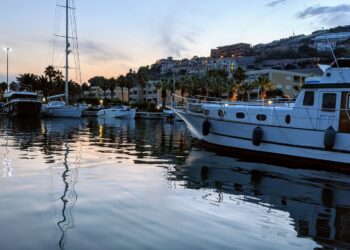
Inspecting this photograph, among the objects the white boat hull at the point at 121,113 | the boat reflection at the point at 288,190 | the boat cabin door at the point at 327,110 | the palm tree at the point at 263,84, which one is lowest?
the white boat hull at the point at 121,113

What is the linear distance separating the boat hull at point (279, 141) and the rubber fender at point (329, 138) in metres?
0.25

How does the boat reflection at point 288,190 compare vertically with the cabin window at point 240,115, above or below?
below

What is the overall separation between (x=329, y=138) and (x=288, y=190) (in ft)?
19.5

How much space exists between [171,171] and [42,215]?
783cm

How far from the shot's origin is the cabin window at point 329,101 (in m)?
19.2

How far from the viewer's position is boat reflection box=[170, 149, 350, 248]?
9.65m

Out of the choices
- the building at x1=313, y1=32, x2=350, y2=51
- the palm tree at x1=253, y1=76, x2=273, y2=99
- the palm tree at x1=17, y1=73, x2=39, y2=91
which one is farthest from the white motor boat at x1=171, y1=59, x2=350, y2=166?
→ the palm tree at x1=17, y1=73, x2=39, y2=91

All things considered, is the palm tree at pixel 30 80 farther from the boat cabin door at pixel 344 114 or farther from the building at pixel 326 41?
the boat cabin door at pixel 344 114

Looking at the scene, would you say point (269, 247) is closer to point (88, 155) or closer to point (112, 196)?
point (112, 196)

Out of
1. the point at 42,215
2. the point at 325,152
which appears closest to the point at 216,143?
the point at 325,152

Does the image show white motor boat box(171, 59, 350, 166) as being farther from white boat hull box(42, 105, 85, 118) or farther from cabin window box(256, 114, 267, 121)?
white boat hull box(42, 105, 85, 118)

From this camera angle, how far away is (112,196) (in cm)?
1199

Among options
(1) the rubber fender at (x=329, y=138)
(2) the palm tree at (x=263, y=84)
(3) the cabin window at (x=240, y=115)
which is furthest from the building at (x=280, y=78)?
(1) the rubber fender at (x=329, y=138)

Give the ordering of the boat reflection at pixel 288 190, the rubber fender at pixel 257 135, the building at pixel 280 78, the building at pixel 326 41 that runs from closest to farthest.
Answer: the boat reflection at pixel 288 190 → the building at pixel 326 41 → the rubber fender at pixel 257 135 → the building at pixel 280 78
